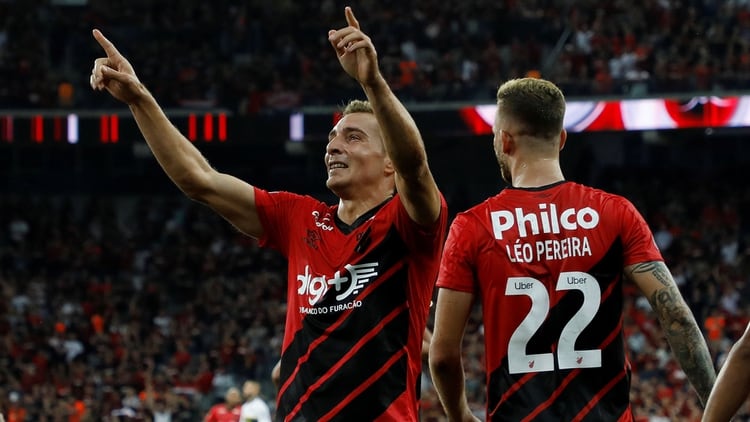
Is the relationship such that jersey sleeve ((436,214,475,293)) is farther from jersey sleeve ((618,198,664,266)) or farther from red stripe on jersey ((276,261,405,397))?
jersey sleeve ((618,198,664,266))

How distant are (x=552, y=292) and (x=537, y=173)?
0.43 meters

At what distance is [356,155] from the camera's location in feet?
15.9

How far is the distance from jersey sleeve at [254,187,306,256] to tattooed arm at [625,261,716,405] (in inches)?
55.5

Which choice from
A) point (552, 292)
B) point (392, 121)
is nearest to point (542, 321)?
point (552, 292)

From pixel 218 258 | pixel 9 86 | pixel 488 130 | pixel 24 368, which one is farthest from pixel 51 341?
pixel 488 130

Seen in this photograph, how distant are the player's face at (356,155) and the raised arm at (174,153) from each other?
1.27 ft

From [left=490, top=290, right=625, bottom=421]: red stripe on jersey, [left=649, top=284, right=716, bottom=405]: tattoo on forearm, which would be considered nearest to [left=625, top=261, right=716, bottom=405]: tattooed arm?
[left=649, top=284, right=716, bottom=405]: tattoo on forearm

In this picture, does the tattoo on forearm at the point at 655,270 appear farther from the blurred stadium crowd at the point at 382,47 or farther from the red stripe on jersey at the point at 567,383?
the blurred stadium crowd at the point at 382,47

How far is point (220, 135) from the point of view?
78.3 ft

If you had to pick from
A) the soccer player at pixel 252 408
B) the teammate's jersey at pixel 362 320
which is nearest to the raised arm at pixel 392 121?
A: the teammate's jersey at pixel 362 320

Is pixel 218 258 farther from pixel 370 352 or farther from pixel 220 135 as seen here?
pixel 370 352

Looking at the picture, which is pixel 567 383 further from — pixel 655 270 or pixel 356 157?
pixel 356 157

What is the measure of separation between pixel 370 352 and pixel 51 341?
1915 centimetres

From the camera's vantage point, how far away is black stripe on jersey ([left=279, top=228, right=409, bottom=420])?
180 inches
